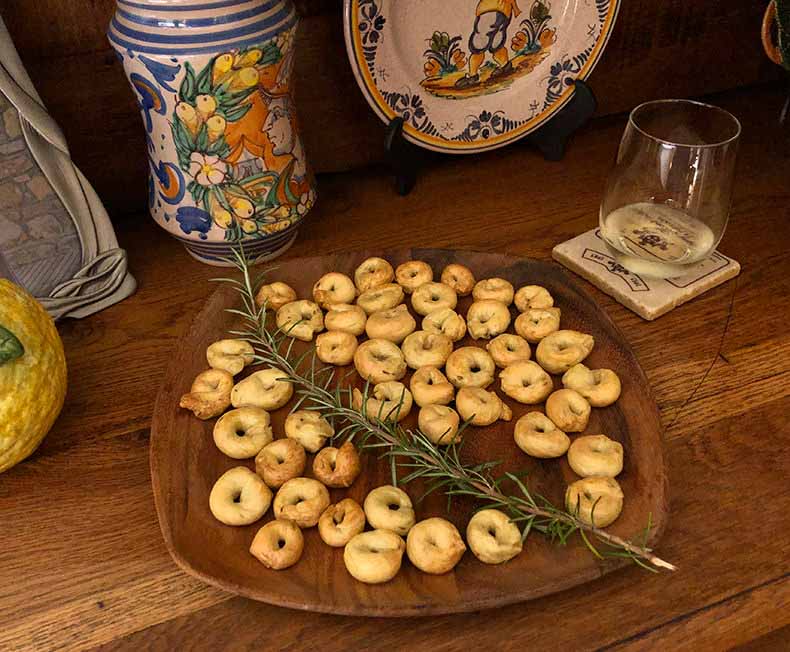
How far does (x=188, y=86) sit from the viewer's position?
68 centimetres

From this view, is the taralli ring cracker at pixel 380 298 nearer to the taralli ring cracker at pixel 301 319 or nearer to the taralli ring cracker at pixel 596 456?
the taralli ring cracker at pixel 301 319

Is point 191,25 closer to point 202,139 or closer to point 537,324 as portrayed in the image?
point 202,139

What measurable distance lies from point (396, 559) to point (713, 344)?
40 centimetres

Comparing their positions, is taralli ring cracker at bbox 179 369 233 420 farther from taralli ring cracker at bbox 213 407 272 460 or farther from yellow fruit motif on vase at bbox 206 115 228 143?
yellow fruit motif on vase at bbox 206 115 228 143

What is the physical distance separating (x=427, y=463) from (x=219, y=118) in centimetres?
36

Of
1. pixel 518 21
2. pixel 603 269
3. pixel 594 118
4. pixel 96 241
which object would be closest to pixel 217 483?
pixel 96 241

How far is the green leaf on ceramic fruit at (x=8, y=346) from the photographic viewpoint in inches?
22.0

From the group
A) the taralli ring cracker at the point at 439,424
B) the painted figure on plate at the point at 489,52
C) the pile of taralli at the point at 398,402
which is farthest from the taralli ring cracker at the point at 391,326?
the painted figure on plate at the point at 489,52

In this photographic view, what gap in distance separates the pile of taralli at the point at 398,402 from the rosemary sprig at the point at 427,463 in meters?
0.01

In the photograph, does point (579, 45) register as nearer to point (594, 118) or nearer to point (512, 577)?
point (594, 118)

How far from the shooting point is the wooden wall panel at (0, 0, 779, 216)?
0.79 metres

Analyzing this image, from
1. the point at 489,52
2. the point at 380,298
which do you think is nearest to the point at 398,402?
the point at 380,298

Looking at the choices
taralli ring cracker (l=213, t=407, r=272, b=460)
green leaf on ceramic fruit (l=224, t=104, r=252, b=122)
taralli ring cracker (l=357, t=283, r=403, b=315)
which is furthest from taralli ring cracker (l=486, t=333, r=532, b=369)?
green leaf on ceramic fruit (l=224, t=104, r=252, b=122)

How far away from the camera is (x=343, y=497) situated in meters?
0.59
